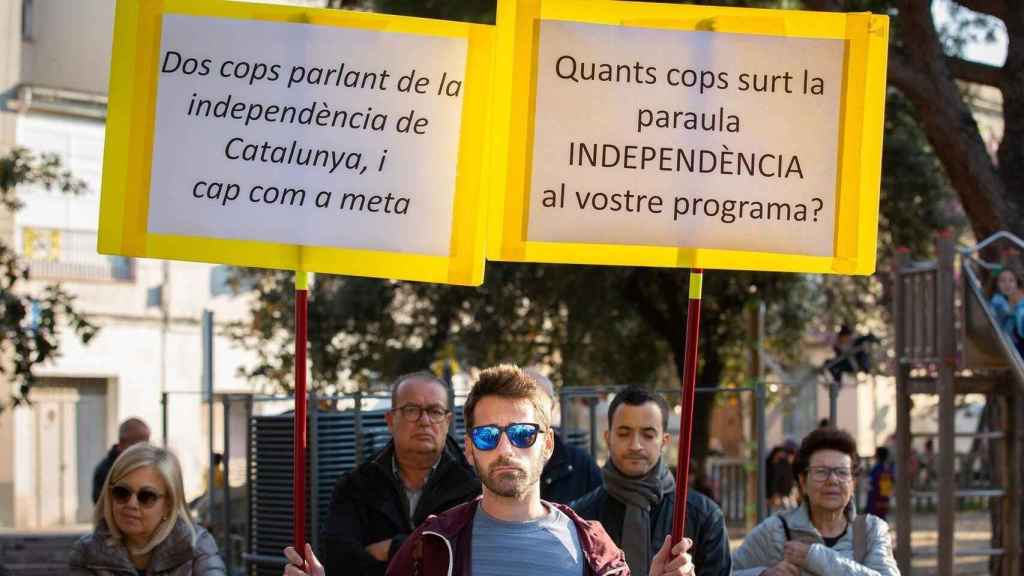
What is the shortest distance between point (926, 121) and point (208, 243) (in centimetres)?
1131

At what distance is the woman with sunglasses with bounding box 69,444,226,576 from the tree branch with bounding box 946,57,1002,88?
38.5 feet

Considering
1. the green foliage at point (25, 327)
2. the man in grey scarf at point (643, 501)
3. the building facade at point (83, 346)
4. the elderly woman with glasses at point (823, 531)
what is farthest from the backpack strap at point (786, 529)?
the building facade at point (83, 346)

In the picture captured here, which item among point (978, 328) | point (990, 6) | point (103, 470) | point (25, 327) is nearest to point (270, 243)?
point (103, 470)

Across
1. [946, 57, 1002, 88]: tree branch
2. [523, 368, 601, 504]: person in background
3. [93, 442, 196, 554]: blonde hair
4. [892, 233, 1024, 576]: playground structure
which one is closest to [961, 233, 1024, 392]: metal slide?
[892, 233, 1024, 576]: playground structure

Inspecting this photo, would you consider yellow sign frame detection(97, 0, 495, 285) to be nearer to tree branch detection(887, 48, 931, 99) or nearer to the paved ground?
the paved ground

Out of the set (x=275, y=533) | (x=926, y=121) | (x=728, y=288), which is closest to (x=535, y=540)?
(x=275, y=533)

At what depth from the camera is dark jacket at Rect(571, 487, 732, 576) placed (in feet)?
20.1

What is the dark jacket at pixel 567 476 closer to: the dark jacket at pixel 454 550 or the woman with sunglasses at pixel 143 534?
the woman with sunglasses at pixel 143 534

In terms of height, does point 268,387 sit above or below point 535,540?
below

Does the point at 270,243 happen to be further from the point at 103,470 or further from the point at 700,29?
the point at 103,470

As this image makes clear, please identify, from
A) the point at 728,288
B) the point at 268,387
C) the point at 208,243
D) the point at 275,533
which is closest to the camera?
the point at 208,243

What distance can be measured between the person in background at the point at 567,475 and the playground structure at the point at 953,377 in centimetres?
596

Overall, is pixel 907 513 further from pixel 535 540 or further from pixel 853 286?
pixel 853 286

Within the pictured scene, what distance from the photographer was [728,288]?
23250mm
